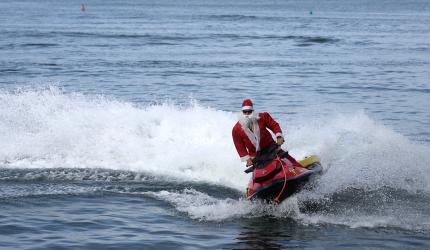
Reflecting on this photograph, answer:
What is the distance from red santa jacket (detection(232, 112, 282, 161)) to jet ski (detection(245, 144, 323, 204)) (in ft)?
0.68

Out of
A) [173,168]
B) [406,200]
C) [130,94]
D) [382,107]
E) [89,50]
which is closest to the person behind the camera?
[406,200]

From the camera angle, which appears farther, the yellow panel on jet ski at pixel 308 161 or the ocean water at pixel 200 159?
the yellow panel on jet ski at pixel 308 161

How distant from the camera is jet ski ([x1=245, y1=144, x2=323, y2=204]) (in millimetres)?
13258

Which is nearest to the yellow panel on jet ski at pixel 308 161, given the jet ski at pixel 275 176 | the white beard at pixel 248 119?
the jet ski at pixel 275 176

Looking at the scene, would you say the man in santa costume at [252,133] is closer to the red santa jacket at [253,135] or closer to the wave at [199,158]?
the red santa jacket at [253,135]

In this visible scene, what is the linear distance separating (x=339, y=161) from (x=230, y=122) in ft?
14.2

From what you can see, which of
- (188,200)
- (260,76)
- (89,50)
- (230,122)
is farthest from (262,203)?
(89,50)

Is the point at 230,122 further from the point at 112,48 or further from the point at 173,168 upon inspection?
the point at 112,48

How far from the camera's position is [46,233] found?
1233 centimetres

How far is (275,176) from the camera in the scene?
43.5 ft

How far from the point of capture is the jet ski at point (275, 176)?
13258mm

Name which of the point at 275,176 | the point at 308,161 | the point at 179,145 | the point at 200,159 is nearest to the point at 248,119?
the point at 275,176

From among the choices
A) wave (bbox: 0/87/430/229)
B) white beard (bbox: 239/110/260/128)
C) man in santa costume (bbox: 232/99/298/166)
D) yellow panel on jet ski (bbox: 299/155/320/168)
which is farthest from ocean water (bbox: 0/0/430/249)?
white beard (bbox: 239/110/260/128)

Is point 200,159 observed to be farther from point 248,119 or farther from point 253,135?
point 248,119
